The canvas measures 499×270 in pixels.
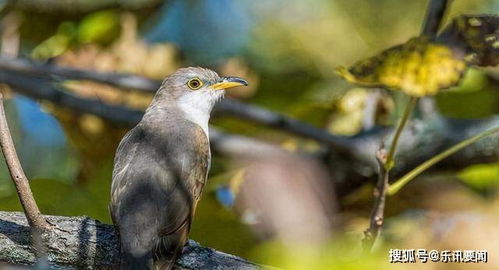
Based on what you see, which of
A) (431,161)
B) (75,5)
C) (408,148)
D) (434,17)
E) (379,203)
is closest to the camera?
(379,203)

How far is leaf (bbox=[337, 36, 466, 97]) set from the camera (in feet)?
11.5

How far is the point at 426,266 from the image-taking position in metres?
3.54

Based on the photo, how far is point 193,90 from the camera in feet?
19.1

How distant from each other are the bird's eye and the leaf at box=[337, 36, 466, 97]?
7.21 feet

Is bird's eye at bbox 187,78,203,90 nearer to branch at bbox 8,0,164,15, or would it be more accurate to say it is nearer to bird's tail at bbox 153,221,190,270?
branch at bbox 8,0,164,15

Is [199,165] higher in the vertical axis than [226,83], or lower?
lower

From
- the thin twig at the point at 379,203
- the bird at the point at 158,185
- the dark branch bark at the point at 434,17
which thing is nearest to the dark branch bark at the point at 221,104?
the bird at the point at 158,185

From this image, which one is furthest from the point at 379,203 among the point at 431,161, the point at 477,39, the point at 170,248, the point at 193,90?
the point at 193,90

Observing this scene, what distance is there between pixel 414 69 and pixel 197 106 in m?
2.27

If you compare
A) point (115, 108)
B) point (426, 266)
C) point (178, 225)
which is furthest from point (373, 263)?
point (115, 108)

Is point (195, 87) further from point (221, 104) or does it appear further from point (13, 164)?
point (13, 164)

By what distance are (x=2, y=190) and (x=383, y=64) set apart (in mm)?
1869

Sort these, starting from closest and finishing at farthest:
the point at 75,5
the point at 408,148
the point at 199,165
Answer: the point at 199,165
the point at 408,148
the point at 75,5

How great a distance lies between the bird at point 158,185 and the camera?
4.11 meters
